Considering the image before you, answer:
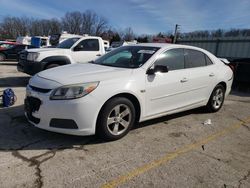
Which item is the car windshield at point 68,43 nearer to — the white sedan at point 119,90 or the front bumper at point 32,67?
the front bumper at point 32,67

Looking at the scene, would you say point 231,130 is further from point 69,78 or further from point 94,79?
point 69,78

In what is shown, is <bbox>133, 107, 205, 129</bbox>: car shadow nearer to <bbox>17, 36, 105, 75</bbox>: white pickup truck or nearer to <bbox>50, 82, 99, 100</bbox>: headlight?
<bbox>50, 82, 99, 100</bbox>: headlight

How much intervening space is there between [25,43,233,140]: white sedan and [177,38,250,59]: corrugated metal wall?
13.5m

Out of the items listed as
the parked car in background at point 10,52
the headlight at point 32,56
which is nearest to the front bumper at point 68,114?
the headlight at point 32,56

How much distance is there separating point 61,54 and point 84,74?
531 cm

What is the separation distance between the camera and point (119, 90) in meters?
4.07

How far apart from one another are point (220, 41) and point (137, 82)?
17.3m

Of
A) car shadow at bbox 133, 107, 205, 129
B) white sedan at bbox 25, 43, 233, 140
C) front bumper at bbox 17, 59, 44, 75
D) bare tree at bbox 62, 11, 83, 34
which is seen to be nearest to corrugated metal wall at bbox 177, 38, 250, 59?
car shadow at bbox 133, 107, 205, 129

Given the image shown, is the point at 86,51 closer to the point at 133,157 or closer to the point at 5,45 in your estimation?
the point at 133,157

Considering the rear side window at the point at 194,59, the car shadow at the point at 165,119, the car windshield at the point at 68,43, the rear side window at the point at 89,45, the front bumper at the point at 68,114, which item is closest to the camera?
the front bumper at the point at 68,114

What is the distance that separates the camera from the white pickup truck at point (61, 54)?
8.85m

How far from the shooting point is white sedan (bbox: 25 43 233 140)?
12.5 feet

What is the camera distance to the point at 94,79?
4.00 m

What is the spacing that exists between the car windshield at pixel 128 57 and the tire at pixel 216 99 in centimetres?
204
